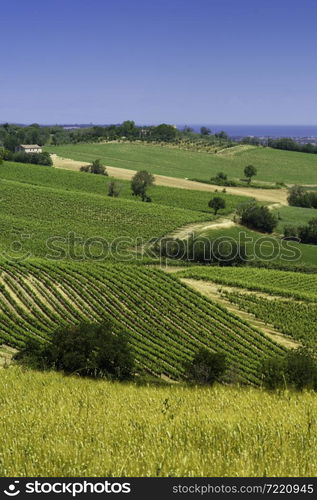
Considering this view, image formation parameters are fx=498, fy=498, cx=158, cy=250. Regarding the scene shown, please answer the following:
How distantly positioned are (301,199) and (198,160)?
61393 mm

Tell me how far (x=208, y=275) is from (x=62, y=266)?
16.7 metres

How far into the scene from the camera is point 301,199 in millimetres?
110875

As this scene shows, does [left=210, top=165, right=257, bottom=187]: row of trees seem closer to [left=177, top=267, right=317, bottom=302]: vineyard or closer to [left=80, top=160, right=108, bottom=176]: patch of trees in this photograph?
[left=80, top=160, right=108, bottom=176]: patch of trees

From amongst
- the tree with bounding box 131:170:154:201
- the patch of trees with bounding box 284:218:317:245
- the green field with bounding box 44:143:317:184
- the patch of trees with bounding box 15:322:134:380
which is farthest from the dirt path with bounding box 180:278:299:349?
the green field with bounding box 44:143:317:184

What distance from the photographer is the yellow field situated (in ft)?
21.8

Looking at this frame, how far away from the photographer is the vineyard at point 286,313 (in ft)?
138

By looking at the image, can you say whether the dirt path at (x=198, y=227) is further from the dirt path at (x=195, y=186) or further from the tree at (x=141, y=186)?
the dirt path at (x=195, y=186)

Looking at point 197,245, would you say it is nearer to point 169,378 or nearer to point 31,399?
point 169,378

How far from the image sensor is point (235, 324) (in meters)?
42.7

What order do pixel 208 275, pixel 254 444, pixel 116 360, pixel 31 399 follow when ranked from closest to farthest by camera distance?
1. pixel 254 444
2. pixel 31 399
3. pixel 116 360
4. pixel 208 275

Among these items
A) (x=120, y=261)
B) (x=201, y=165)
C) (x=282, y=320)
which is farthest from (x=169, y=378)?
(x=201, y=165)

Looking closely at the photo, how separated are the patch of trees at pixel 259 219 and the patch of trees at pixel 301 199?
2470 centimetres

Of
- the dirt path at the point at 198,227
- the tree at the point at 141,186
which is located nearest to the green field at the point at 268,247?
the dirt path at the point at 198,227

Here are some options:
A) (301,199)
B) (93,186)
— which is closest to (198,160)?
(301,199)
